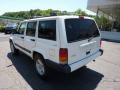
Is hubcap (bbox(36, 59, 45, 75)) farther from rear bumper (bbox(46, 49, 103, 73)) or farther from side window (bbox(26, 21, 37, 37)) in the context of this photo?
side window (bbox(26, 21, 37, 37))

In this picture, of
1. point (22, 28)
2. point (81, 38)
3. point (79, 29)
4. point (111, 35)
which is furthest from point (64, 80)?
point (111, 35)

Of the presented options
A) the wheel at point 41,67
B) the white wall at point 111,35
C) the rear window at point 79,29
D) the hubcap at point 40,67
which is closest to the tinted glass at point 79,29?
the rear window at point 79,29

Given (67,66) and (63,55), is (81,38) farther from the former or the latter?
(67,66)

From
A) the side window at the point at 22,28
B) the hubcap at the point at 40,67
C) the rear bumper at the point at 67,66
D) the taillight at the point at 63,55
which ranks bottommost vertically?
the hubcap at the point at 40,67

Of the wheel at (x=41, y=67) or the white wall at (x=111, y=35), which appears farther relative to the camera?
the white wall at (x=111, y=35)

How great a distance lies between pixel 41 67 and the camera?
5.51m

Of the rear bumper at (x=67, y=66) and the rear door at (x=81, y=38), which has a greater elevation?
the rear door at (x=81, y=38)

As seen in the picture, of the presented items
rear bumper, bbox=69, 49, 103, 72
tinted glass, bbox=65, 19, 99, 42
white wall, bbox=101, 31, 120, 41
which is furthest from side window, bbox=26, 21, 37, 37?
white wall, bbox=101, 31, 120, 41

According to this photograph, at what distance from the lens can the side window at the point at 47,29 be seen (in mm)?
4648

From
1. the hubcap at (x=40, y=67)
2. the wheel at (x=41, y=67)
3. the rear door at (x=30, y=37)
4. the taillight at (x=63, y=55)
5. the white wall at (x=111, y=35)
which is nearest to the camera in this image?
the taillight at (x=63, y=55)

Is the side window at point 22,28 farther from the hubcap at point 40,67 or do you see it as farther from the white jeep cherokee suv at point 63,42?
the hubcap at point 40,67

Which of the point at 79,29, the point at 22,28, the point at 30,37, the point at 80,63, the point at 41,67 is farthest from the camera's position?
the point at 22,28

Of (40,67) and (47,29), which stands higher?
(47,29)

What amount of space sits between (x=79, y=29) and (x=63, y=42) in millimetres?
853
